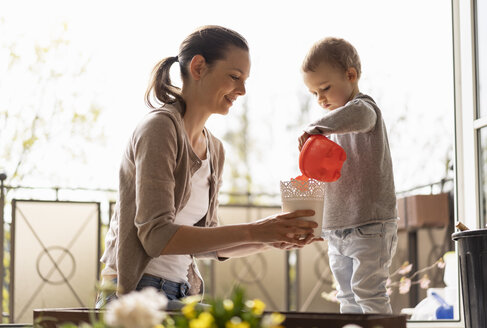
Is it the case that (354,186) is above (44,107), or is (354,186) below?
below

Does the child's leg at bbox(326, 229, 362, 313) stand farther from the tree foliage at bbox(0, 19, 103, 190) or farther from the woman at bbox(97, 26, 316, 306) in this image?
the tree foliage at bbox(0, 19, 103, 190)

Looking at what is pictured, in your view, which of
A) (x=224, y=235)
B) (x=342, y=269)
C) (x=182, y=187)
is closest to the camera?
(x=224, y=235)

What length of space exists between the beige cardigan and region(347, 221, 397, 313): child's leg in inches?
18.5

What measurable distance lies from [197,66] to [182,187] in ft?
1.15

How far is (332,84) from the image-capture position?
200cm

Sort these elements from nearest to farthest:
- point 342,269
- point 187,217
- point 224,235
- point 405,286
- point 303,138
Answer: point 224,235, point 187,217, point 303,138, point 342,269, point 405,286

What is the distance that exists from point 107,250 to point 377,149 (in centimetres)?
82

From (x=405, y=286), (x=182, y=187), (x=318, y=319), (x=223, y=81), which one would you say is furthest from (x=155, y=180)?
(x=405, y=286)

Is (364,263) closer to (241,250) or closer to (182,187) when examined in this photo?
(241,250)

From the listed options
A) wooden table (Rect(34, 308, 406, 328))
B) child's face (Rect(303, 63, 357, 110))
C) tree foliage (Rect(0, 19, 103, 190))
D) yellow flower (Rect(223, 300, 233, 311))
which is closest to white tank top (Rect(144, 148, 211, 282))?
child's face (Rect(303, 63, 357, 110))

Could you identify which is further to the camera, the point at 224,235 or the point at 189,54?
the point at 189,54

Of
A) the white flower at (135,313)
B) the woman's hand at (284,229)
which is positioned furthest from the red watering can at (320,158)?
the white flower at (135,313)

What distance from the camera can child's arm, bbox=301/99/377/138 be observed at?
181 centimetres

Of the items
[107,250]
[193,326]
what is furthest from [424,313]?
[193,326]
